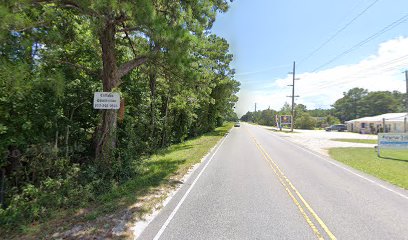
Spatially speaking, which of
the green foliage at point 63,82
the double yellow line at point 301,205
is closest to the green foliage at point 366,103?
the double yellow line at point 301,205

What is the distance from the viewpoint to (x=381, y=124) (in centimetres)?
4500

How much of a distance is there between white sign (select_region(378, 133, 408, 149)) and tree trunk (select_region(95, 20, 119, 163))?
58.2ft

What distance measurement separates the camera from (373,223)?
5.41 m

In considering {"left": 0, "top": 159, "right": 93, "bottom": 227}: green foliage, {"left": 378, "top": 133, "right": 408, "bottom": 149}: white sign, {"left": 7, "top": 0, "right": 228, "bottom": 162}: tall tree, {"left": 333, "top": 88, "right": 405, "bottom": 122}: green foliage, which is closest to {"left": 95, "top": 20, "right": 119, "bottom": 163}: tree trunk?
{"left": 7, "top": 0, "right": 228, "bottom": 162}: tall tree

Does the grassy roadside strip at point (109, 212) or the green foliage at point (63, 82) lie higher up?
the green foliage at point (63, 82)

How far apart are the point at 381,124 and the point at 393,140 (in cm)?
3418

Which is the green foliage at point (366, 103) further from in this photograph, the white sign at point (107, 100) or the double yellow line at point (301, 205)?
the white sign at point (107, 100)

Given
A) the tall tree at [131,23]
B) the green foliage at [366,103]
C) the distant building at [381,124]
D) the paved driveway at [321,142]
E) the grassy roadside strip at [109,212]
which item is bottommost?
the grassy roadside strip at [109,212]

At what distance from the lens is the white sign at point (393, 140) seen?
16828 millimetres

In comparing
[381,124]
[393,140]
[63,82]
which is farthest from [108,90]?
[381,124]

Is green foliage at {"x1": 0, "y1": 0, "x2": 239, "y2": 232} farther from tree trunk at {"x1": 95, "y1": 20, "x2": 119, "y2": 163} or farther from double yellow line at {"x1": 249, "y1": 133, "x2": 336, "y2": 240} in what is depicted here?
double yellow line at {"x1": 249, "y1": 133, "x2": 336, "y2": 240}

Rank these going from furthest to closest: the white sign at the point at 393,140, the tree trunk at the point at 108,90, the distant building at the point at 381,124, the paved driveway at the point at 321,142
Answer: the distant building at the point at 381,124
the paved driveway at the point at 321,142
the white sign at the point at 393,140
the tree trunk at the point at 108,90

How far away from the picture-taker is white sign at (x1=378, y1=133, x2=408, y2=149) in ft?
55.2

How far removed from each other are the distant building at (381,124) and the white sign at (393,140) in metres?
20.2
